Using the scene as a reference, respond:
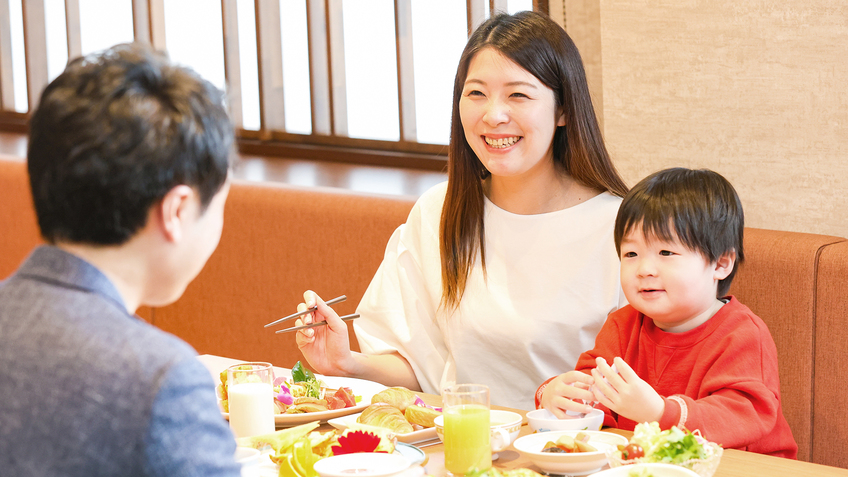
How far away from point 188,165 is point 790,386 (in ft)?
4.99

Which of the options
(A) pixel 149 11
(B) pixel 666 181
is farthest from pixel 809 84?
(A) pixel 149 11

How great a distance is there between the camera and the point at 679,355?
165cm

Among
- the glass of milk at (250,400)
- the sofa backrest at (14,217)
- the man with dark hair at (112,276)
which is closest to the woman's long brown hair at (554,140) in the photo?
the glass of milk at (250,400)

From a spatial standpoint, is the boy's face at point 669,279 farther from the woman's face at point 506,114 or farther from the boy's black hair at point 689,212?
the woman's face at point 506,114

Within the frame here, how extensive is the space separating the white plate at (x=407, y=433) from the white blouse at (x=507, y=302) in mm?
542

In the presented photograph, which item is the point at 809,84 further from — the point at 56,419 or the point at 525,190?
the point at 56,419

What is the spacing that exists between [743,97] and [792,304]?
543mm

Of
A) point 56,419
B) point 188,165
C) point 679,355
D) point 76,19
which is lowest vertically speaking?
point 679,355

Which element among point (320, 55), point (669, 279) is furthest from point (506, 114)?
point (320, 55)

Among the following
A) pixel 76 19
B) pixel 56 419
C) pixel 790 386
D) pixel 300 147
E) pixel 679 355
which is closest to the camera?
pixel 56 419

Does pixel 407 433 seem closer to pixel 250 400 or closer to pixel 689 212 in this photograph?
pixel 250 400

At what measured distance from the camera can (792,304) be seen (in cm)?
191

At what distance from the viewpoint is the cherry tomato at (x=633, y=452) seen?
125 centimetres

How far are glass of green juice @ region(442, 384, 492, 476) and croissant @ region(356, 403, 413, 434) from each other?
159 millimetres
